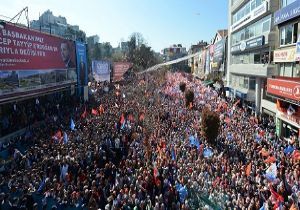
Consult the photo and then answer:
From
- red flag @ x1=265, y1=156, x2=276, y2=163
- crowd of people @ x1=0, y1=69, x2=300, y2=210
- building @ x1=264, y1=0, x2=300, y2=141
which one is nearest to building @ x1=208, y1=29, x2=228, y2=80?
building @ x1=264, y1=0, x2=300, y2=141

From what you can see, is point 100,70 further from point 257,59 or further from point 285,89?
point 285,89

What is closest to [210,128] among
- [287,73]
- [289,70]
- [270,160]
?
[270,160]

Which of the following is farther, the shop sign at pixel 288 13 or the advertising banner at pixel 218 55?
the advertising banner at pixel 218 55

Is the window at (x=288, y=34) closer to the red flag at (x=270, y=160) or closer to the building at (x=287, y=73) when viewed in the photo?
the building at (x=287, y=73)

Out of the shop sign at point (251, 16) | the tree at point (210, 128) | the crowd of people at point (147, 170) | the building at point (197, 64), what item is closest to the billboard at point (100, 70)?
the shop sign at point (251, 16)

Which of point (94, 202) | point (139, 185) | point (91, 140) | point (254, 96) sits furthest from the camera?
point (254, 96)

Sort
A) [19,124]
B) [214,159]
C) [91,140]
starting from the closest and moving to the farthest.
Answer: [214,159] < [91,140] < [19,124]

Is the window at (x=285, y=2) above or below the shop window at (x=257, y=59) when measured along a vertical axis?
above

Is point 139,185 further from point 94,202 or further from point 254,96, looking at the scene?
point 254,96

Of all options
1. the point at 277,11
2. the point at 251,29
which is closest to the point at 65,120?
the point at 277,11
